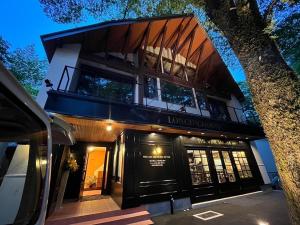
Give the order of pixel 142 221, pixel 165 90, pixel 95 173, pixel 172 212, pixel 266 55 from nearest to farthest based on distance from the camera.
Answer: pixel 266 55, pixel 142 221, pixel 172 212, pixel 165 90, pixel 95 173

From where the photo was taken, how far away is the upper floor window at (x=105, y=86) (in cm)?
675

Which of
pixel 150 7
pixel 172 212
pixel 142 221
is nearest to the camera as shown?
pixel 142 221

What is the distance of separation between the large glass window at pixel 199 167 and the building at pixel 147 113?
0.15 ft

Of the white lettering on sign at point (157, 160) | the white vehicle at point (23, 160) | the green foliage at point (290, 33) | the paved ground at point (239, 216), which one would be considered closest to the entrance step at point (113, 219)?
the paved ground at point (239, 216)

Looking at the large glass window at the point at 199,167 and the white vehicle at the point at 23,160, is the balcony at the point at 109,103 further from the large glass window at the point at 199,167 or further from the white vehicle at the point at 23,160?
the white vehicle at the point at 23,160

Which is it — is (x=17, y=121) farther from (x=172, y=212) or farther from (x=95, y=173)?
(x=95, y=173)

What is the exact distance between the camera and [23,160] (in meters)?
1.13

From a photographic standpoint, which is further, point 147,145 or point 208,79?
point 208,79

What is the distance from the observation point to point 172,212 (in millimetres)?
5492

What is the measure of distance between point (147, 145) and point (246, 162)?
252 inches

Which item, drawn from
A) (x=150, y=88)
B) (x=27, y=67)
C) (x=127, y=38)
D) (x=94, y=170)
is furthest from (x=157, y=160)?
(x=27, y=67)

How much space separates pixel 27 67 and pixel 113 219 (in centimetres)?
1574

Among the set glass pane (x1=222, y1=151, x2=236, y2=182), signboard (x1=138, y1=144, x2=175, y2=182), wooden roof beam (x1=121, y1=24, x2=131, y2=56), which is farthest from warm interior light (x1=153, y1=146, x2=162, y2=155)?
wooden roof beam (x1=121, y1=24, x2=131, y2=56)

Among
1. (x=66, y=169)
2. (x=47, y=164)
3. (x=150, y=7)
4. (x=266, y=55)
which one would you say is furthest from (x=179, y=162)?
(x=150, y=7)
